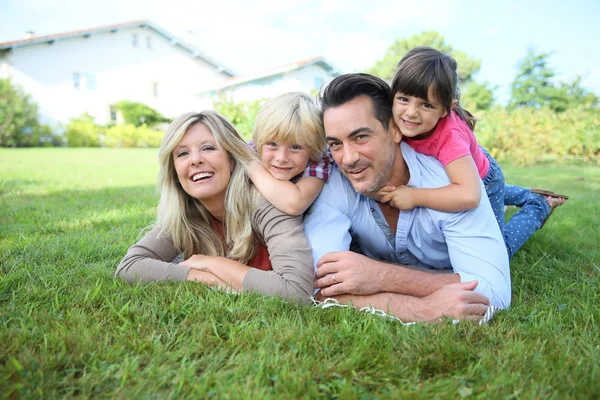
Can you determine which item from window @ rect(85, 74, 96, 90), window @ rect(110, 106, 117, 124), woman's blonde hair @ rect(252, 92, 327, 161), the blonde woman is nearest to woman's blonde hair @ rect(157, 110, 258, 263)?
the blonde woman

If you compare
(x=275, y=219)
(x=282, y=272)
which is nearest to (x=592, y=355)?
(x=282, y=272)

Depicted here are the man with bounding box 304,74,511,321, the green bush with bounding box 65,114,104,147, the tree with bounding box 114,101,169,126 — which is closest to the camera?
the man with bounding box 304,74,511,321

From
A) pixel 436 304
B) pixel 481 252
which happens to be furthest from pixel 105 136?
pixel 436 304

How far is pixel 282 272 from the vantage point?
2.84 m

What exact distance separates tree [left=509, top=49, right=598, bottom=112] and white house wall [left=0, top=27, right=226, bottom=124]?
920 inches

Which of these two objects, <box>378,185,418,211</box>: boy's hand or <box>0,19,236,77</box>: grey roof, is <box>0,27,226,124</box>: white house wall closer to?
<box>0,19,236,77</box>: grey roof

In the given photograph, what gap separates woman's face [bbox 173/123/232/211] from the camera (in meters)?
3.17

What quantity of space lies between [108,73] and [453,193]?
33528 millimetres

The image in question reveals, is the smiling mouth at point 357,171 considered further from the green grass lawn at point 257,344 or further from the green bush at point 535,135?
the green bush at point 535,135

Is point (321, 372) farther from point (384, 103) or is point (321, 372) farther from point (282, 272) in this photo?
point (384, 103)

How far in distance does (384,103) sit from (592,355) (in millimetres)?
1918

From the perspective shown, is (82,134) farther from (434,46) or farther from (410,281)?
(434,46)

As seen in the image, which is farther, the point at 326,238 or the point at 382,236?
the point at 382,236

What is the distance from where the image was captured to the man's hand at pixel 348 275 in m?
2.80
